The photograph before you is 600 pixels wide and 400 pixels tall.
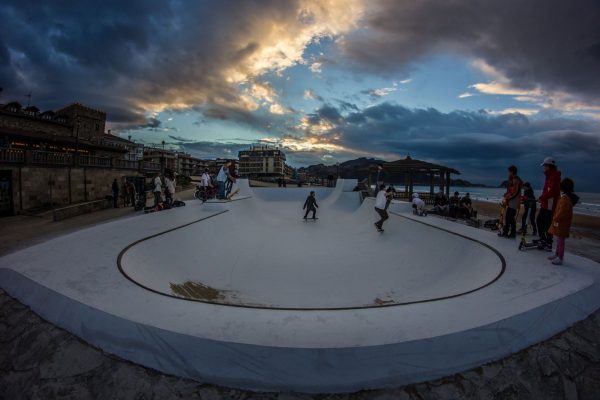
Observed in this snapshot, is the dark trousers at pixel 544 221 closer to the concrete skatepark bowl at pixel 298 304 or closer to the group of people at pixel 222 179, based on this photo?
the concrete skatepark bowl at pixel 298 304

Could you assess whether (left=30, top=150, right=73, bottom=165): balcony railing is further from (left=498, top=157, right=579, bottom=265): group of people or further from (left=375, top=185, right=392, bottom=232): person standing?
(left=498, top=157, right=579, bottom=265): group of people

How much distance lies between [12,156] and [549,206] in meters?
23.4

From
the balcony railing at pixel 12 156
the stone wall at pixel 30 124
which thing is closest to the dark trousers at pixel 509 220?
the balcony railing at pixel 12 156

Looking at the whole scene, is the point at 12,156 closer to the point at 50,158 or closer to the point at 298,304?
the point at 50,158

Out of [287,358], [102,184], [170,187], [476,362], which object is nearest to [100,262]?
[287,358]

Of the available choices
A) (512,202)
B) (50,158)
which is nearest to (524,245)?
(512,202)

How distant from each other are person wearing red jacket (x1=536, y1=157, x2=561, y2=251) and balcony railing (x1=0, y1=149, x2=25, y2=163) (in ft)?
75.3

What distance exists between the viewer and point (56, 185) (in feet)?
55.9

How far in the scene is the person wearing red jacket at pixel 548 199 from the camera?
4.88 meters

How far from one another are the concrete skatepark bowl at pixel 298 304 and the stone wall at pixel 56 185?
14552 mm

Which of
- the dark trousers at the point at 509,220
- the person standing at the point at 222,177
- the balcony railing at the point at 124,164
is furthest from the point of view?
the balcony railing at the point at 124,164

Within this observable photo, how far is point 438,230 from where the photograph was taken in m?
7.09

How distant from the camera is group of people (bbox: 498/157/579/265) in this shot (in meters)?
3.99

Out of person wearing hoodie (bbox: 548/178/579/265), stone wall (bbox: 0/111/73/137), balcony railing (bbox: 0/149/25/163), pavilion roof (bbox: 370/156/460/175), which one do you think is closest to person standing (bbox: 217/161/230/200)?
pavilion roof (bbox: 370/156/460/175)
